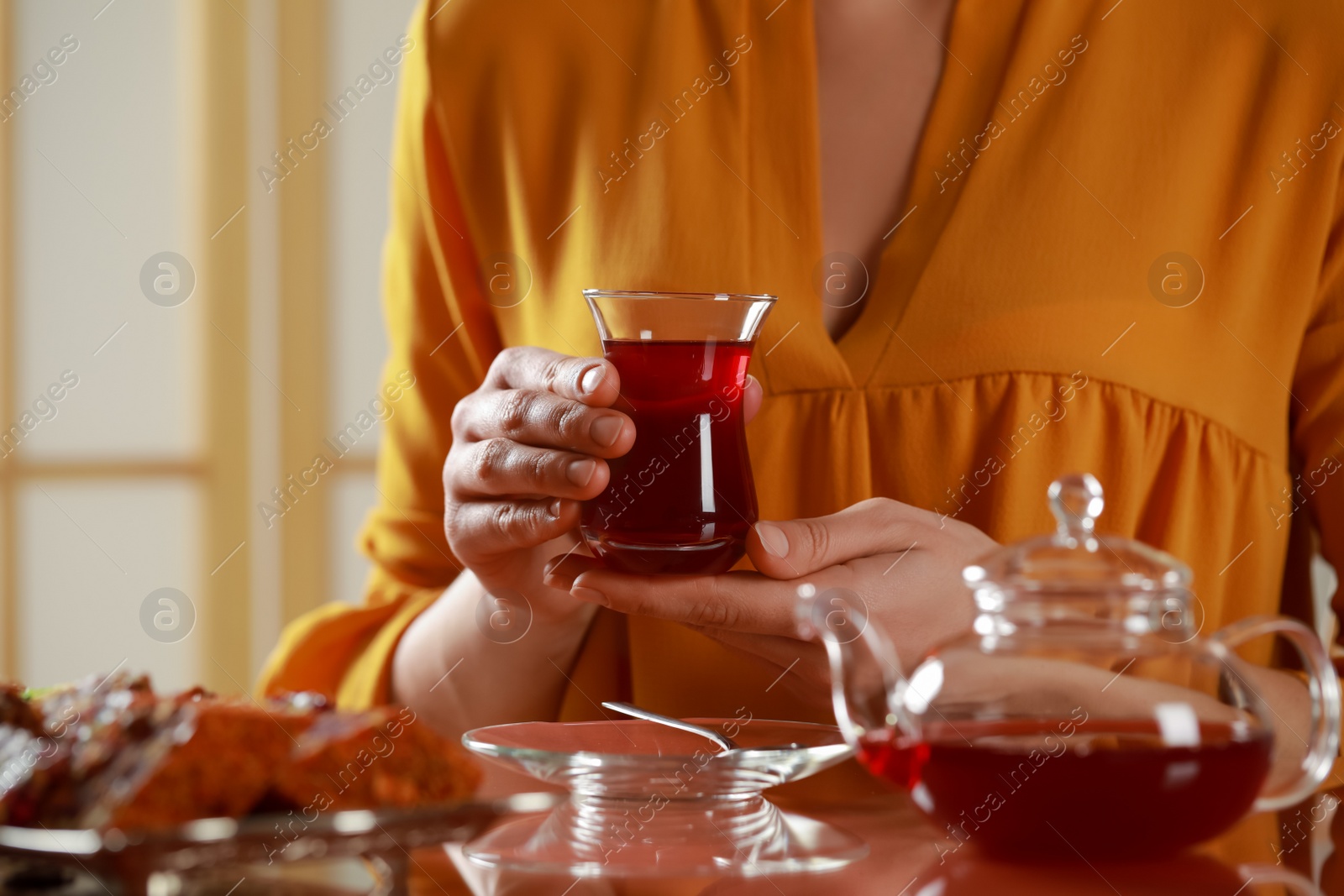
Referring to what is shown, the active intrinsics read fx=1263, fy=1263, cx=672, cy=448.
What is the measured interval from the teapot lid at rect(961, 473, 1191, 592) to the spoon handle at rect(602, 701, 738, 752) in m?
0.26

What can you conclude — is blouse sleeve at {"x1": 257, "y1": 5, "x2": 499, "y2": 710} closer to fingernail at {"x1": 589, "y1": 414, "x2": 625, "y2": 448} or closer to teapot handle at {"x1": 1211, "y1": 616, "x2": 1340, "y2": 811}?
fingernail at {"x1": 589, "y1": 414, "x2": 625, "y2": 448}

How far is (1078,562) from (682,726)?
35 centimetres

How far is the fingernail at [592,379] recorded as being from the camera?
0.92 meters

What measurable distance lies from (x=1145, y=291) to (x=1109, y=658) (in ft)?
2.35

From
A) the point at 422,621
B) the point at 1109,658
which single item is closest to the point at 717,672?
the point at 422,621

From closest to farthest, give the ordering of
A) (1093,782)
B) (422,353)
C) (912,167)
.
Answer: (1093,782) → (912,167) → (422,353)

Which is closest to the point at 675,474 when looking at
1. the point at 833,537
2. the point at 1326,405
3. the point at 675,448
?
→ the point at 675,448

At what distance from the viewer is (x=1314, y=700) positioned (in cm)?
63

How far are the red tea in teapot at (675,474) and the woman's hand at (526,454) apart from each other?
0.02 metres

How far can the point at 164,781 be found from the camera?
53 centimetres

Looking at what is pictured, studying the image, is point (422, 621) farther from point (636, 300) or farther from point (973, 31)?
point (973, 31)

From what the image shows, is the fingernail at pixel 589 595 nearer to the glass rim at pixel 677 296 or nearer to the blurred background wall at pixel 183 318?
the glass rim at pixel 677 296

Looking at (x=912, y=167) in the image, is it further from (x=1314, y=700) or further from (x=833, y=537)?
(x=1314, y=700)

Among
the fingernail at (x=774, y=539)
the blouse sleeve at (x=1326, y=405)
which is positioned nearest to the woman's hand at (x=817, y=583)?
the fingernail at (x=774, y=539)
